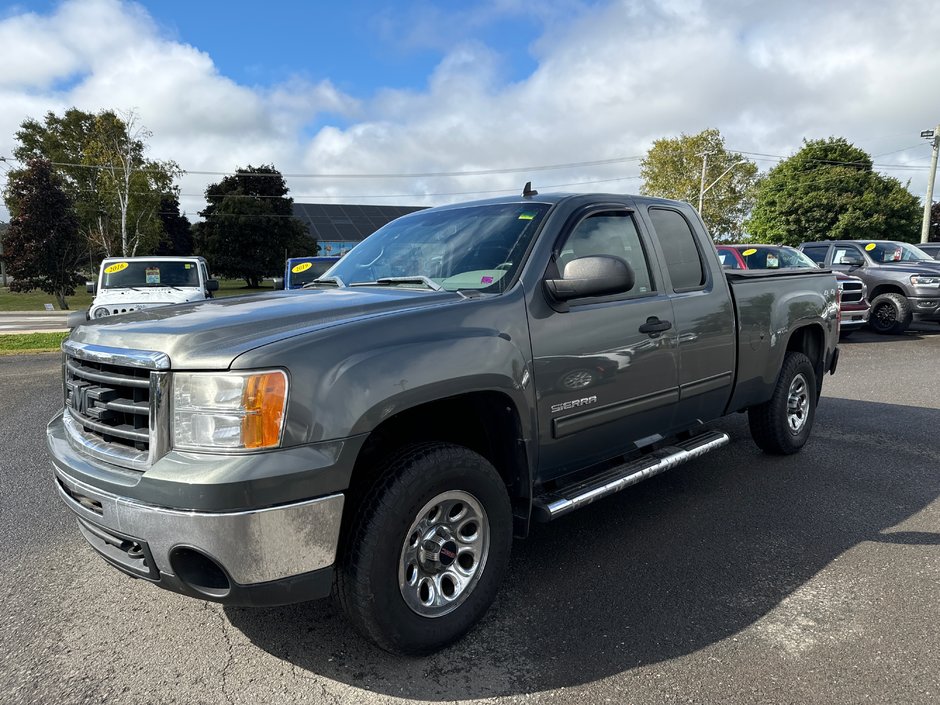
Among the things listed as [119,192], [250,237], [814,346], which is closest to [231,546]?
[814,346]

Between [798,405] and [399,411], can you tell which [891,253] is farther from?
[399,411]

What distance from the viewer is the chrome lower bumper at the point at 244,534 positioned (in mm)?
2191

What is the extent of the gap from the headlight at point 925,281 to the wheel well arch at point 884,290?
30 cm

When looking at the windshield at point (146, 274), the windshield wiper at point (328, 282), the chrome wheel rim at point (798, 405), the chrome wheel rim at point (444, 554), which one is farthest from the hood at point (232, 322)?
the windshield at point (146, 274)

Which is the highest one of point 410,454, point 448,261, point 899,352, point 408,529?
point 448,261

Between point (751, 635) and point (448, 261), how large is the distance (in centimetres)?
227

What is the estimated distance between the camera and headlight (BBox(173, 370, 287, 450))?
7.37ft

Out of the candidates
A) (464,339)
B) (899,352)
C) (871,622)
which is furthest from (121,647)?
(899,352)

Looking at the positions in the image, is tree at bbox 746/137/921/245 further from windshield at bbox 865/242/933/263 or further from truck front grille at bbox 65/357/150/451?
truck front grille at bbox 65/357/150/451

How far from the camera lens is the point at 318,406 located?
2.31m

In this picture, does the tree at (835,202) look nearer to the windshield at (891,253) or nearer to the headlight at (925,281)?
the windshield at (891,253)

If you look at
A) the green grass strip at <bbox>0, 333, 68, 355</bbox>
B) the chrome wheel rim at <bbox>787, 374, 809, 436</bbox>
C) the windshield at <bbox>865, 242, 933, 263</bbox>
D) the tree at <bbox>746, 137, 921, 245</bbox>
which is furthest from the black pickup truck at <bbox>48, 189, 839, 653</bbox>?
the tree at <bbox>746, 137, 921, 245</bbox>

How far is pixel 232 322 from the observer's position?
8.61ft

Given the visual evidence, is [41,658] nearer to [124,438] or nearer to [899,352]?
[124,438]
